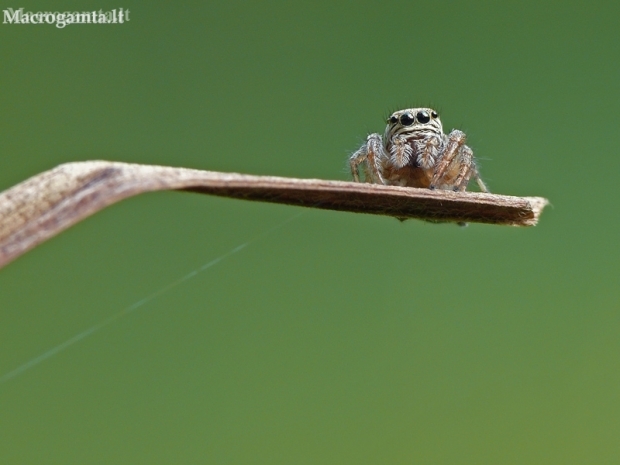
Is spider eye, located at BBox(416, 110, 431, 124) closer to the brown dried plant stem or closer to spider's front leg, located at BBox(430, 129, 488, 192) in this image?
spider's front leg, located at BBox(430, 129, 488, 192)

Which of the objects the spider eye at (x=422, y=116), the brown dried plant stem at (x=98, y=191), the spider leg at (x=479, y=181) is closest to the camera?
the brown dried plant stem at (x=98, y=191)

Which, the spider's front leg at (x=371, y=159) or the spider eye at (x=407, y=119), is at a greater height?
the spider eye at (x=407, y=119)

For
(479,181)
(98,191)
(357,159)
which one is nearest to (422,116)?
(357,159)

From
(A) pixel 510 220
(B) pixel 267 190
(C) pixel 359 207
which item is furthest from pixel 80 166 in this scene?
(A) pixel 510 220

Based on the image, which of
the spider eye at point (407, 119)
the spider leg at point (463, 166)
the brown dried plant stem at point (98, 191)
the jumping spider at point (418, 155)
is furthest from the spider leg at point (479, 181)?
the brown dried plant stem at point (98, 191)

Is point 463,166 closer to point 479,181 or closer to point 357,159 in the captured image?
point 479,181

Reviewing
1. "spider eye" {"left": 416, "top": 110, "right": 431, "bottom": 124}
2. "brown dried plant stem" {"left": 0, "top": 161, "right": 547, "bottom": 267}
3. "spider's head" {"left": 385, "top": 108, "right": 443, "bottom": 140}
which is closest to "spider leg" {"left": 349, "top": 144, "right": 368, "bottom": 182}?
"spider's head" {"left": 385, "top": 108, "right": 443, "bottom": 140}

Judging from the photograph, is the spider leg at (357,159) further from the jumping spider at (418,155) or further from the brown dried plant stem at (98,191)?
the brown dried plant stem at (98,191)
